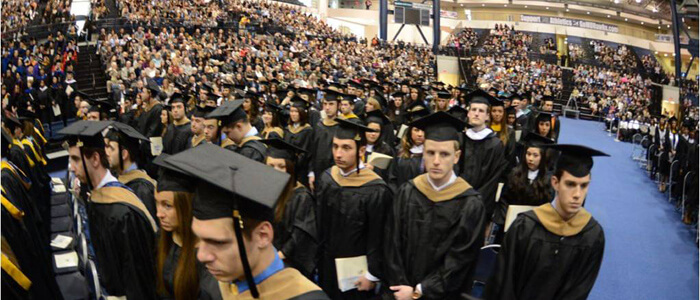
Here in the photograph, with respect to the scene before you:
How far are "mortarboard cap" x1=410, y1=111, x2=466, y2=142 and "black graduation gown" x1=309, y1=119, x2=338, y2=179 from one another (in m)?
2.78

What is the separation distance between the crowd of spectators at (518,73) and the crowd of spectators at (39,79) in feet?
58.5

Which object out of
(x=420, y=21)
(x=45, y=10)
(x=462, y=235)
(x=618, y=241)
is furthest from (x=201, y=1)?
(x=462, y=235)

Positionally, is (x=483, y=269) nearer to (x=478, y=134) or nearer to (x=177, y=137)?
(x=478, y=134)

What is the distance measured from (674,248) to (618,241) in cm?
70

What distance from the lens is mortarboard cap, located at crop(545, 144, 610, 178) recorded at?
3027 millimetres

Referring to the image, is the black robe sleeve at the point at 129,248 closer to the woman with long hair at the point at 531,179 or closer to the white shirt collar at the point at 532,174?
the woman with long hair at the point at 531,179

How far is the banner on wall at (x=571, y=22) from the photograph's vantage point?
40.9 m

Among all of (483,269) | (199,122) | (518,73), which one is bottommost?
(483,269)

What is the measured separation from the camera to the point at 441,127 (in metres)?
3.40

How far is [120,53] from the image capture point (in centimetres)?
1522

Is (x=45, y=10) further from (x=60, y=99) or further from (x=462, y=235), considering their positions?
(x=462, y=235)

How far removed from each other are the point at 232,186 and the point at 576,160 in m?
2.15

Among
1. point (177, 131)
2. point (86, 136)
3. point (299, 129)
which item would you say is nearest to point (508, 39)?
point (299, 129)

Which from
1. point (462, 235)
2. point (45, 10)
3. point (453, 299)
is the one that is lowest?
point (453, 299)
